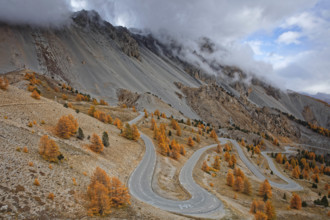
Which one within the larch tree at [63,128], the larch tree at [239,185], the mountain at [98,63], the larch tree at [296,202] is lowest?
the larch tree at [296,202]

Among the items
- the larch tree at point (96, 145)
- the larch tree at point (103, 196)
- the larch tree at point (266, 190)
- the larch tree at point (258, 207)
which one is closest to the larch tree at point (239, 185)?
the larch tree at point (266, 190)

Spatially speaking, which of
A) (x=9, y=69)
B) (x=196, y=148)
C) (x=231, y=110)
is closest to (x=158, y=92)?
(x=231, y=110)

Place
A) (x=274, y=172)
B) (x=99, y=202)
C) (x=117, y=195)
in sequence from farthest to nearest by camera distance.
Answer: (x=274, y=172) < (x=117, y=195) < (x=99, y=202)

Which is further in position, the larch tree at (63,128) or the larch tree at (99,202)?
the larch tree at (63,128)

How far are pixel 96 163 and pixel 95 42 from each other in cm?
13994

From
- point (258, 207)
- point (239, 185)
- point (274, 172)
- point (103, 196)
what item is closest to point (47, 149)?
point (103, 196)

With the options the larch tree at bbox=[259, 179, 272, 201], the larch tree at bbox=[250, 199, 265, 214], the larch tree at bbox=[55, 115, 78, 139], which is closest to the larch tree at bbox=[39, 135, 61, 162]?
the larch tree at bbox=[55, 115, 78, 139]

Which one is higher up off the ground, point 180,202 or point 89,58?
point 89,58

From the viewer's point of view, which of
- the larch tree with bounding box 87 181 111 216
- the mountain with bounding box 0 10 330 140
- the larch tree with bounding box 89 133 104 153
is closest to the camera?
the larch tree with bounding box 87 181 111 216

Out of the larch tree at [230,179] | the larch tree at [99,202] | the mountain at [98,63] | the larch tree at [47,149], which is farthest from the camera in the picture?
the mountain at [98,63]

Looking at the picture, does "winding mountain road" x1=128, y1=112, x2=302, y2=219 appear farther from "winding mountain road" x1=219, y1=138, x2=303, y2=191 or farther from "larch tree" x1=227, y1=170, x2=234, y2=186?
"winding mountain road" x1=219, y1=138, x2=303, y2=191

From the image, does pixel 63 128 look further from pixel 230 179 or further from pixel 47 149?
pixel 230 179

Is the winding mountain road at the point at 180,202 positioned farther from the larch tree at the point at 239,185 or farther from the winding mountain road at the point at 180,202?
the larch tree at the point at 239,185

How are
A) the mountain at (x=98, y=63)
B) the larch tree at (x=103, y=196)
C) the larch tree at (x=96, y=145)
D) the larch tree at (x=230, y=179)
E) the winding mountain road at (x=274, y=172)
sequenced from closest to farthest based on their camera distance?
the larch tree at (x=103, y=196) → the larch tree at (x=96, y=145) → the larch tree at (x=230, y=179) → the winding mountain road at (x=274, y=172) → the mountain at (x=98, y=63)
